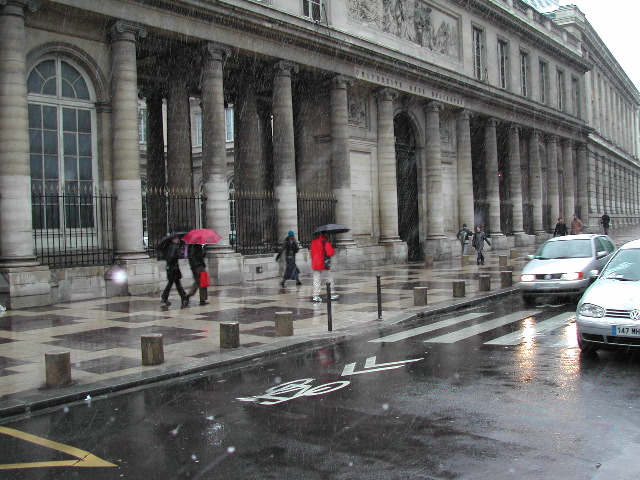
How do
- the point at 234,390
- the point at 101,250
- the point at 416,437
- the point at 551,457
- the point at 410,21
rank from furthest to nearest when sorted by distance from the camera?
the point at 410,21 → the point at 101,250 → the point at 234,390 → the point at 416,437 → the point at 551,457

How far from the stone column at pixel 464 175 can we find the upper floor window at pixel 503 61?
6.00 metres

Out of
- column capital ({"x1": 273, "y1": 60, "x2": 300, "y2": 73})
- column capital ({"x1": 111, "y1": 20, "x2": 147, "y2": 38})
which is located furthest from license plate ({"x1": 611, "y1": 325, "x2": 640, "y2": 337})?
column capital ({"x1": 273, "y1": 60, "x2": 300, "y2": 73})

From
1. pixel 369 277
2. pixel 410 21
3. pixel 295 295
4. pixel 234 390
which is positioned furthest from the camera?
pixel 410 21

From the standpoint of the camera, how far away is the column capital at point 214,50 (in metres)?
20.8

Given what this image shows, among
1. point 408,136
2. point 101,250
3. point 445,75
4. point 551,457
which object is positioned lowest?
point 551,457

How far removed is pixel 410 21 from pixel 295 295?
1825 centimetres

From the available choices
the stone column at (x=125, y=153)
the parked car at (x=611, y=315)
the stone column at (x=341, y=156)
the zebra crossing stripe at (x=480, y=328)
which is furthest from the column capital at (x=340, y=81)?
the parked car at (x=611, y=315)

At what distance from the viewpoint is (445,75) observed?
1244 inches

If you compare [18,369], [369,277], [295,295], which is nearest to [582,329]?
[18,369]

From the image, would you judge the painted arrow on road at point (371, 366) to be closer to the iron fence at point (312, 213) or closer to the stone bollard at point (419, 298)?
the stone bollard at point (419, 298)

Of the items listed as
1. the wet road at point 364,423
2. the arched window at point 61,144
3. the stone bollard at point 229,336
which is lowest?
the wet road at point 364,423

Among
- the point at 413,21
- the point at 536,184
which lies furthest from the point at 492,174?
the point at 413,21

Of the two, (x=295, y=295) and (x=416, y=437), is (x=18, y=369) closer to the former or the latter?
(x=416, y=437)

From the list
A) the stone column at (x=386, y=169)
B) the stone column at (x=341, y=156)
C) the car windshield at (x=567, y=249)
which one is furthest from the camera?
the stone column at (x=386, y=169)
